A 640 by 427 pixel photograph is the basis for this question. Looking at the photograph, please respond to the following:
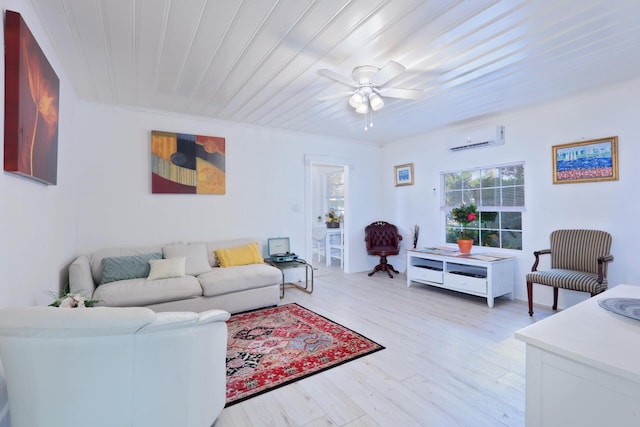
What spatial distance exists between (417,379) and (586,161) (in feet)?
10.5

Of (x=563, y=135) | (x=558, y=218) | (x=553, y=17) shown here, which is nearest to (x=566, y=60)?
(x=553, y=17)

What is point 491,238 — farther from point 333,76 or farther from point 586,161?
point 333,76

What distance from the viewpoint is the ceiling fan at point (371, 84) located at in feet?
7.87

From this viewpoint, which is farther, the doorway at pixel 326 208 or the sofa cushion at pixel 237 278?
the doorway at pixel 326 208

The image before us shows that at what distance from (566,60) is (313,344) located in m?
3.34

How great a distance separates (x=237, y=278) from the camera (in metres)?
3.49

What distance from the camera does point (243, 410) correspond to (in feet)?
6.15

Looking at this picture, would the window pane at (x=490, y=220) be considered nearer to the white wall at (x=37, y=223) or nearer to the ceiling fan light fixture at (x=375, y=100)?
the ceiling fan light fixture at (x=375, y=100)

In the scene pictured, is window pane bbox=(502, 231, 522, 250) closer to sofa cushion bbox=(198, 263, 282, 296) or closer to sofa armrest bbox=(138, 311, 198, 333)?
sofa cushion bbox=(198, 263, 282, 296)

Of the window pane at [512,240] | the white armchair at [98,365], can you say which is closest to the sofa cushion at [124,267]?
the white armchair at [98,365]

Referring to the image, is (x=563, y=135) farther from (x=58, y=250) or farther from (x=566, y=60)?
(x=58, y=250)

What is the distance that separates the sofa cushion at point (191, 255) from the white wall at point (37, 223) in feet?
3.15

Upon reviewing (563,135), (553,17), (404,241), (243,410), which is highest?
(553,17)

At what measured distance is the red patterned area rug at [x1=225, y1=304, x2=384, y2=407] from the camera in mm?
→ 2189
